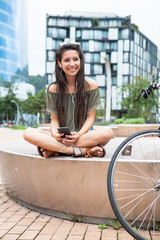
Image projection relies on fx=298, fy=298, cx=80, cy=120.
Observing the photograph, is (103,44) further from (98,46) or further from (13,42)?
(13,42)

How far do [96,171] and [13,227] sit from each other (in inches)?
35.2

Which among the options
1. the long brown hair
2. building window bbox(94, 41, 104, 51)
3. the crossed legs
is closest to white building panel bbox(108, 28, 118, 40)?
building window bbox(94, 41, 104, 51)

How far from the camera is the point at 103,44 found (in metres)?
53.2

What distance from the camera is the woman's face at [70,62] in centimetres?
301

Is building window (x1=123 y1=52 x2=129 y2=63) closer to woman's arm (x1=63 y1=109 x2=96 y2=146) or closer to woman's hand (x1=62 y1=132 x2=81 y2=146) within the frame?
woman's arm (x1=63 y1=109 x2=96 y2=146)

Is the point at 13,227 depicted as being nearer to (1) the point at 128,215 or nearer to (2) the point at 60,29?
(1) the point at 128,215

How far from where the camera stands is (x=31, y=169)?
9.50 feet

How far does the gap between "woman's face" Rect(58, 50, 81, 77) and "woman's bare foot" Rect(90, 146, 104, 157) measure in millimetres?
798

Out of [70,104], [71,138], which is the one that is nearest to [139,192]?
[71,138]

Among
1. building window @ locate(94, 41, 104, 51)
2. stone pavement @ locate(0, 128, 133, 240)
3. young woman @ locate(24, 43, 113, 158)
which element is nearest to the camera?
stone pavement @ locate(0, 128, 133, 240)

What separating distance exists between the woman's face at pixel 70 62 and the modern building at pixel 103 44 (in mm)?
47137

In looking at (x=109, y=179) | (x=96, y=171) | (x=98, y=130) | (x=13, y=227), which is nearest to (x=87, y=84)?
(x=98, y=130)

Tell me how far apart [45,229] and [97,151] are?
33.6 inches

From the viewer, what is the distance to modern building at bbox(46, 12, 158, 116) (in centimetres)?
5116
